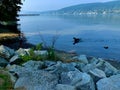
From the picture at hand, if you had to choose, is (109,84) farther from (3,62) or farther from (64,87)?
(3,62)

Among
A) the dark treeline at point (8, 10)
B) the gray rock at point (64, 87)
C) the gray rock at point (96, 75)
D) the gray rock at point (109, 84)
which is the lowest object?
the dark treeline at point (8, 10)

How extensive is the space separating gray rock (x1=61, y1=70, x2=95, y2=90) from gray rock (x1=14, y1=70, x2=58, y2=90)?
19.4 inches

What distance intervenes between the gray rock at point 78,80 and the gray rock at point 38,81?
0.49 meters

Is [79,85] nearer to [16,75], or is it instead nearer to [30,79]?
[30,79]

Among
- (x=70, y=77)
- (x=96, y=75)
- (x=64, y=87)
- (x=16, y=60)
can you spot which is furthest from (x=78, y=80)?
(x=16, y=60)

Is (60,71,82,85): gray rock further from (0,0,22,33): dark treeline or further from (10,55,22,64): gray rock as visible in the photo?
(0,0,22,33): dark treeline

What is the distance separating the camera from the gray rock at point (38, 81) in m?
10.8

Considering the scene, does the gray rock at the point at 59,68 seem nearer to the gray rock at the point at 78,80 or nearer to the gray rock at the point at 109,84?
the gray rock at the point at 78,80

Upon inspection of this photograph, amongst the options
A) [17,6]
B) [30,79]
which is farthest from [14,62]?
[17,6]

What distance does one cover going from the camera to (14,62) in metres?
15.1

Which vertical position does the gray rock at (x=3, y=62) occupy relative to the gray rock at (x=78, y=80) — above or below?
below

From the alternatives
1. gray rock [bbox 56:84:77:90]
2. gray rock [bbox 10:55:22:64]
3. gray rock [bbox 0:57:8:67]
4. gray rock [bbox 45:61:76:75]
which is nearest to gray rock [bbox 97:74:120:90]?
gray rock [bbox 56:84:77:90]

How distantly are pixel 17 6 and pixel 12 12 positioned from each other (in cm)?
197

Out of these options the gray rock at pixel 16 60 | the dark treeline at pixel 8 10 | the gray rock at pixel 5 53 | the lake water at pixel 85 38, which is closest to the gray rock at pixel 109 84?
the gray rock at pixel 16 60
